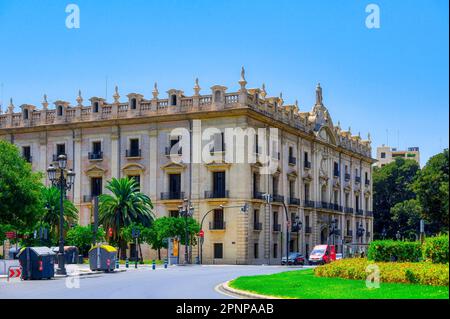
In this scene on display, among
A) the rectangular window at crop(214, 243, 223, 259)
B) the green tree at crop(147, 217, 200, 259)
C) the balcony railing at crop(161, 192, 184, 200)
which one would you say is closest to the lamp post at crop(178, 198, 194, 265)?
the green tree at crop(147, 217, 200, 259)

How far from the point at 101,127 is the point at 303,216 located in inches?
808

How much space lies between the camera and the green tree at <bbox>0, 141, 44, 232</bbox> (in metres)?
42.2

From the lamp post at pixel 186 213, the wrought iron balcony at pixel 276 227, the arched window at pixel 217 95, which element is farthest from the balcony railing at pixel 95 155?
the wrought iron balcony at pixel 276 227

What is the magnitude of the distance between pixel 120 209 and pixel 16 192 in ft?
53.0

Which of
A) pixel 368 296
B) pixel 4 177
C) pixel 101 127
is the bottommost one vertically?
pixel 368 296

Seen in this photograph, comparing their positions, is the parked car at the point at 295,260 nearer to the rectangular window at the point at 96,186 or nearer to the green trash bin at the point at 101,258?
the rectangular window at the point at 96,186

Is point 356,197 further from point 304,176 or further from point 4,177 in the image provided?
point 4,177

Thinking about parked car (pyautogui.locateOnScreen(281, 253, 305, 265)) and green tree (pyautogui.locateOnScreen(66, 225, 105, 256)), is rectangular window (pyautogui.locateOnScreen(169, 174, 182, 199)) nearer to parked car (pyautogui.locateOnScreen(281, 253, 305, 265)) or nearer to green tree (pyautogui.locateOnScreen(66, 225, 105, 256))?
green tree (pyautogui.locateOnScreen(66, 225, 105, 256))

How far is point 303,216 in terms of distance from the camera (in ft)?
232

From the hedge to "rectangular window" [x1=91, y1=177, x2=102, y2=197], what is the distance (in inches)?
1580

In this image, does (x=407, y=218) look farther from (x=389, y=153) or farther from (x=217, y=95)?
(x=389, y=153)

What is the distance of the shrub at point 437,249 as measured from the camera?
24323mm

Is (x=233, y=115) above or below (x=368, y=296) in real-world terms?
above
